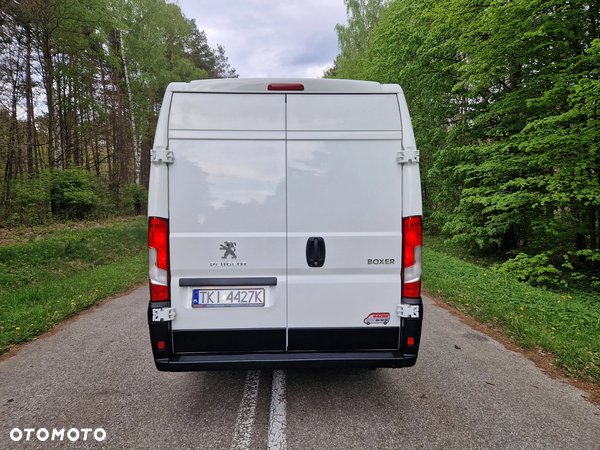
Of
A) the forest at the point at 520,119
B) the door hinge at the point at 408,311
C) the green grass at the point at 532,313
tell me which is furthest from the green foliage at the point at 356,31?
the door hinge at the point at 408,311

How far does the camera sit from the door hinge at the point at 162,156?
224 cm

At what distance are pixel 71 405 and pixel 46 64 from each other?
1547 centimetres

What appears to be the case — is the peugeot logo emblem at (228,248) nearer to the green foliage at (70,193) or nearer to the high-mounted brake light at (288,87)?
the high-mounted brake light at (288,87)

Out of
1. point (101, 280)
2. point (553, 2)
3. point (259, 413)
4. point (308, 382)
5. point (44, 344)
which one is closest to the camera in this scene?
point (259, 413)

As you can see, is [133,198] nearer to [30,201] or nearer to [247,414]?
[30,201]

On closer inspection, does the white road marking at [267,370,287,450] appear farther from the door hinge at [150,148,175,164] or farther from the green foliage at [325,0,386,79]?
the green foliage at [325,0,386,79]

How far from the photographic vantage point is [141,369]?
10.5 ft

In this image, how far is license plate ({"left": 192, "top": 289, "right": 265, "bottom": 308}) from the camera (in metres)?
2.31

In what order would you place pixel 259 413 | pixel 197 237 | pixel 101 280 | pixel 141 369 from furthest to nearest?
pixel 101 280, pixel 141 369, pixel 259 413, pixel 197 237

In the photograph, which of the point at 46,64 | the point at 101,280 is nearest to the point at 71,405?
the point at 101,280

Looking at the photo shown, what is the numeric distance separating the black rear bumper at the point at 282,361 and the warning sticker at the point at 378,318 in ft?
0.83

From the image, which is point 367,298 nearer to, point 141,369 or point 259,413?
point 259,413

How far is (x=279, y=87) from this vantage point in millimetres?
2420

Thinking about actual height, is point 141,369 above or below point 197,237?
below
